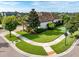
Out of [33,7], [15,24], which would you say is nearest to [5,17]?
[15,24]

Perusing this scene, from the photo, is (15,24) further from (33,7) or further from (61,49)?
(61,49)

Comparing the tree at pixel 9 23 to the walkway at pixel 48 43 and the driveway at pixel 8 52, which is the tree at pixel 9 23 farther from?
the driveway at pixel 8 52

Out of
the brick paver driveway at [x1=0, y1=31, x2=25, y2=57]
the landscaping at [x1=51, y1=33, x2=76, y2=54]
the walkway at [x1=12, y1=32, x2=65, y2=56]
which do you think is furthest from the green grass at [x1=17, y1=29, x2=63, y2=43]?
the brick paver driveway at [x1=0, y1=31, x2=25, y2=57]

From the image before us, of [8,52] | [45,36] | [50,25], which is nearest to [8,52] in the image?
[8,52]

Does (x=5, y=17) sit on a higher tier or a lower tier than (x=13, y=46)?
higher

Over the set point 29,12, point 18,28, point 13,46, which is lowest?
point 13,46

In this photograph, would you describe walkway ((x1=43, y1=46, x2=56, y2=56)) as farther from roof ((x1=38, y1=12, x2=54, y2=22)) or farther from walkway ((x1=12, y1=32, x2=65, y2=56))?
roof ((x1=38, y1=12, x2=54, y2=22))
